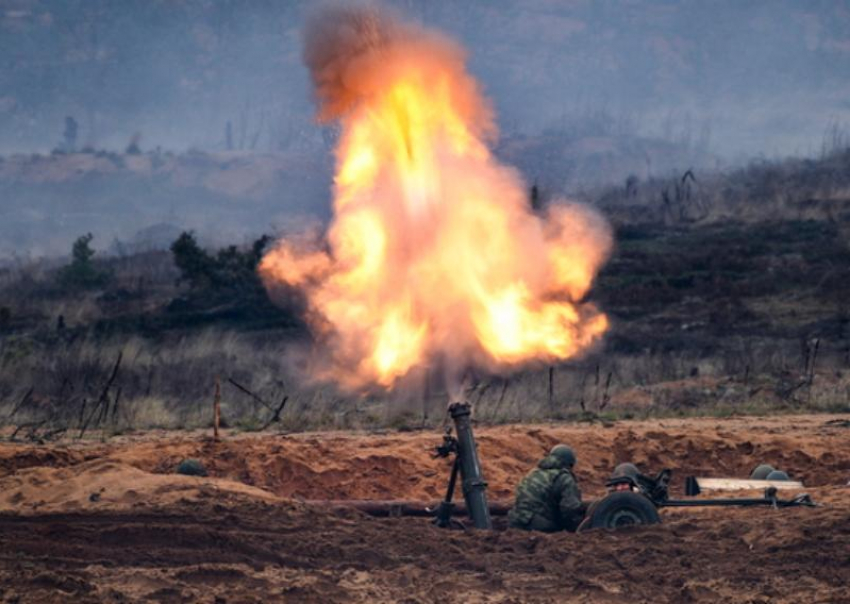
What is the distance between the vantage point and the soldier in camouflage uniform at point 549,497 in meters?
13.8

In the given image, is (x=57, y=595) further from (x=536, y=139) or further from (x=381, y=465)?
(x=536, y=139)

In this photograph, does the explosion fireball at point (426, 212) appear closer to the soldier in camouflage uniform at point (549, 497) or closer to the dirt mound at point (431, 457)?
the dirt mound at point (431, 457)

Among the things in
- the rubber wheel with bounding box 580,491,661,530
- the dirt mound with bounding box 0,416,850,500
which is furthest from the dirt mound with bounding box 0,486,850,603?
the dirt mound with bounding box 0,416,850,500

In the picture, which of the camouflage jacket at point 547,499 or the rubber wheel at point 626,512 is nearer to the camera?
the rubber wheel at point 626,512

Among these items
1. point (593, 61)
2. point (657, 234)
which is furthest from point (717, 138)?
point (657, 234)

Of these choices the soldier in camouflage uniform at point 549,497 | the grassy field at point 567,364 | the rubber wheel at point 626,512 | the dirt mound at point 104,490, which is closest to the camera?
the rubber wheel at point 626,512

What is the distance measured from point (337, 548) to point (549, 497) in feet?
8.11

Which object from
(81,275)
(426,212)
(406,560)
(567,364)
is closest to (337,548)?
(406,560)

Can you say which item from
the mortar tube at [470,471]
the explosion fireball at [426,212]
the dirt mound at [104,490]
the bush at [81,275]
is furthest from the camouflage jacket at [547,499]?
the bush at [81,275]

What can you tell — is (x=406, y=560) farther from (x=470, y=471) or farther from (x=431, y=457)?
(x=431, y=457)

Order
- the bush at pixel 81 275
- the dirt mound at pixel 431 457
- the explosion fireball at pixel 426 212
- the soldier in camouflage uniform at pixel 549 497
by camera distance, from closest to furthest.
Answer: the soldier in camouflage uniform at pixel 549 497 → the explosion fireball at pixel 426 212 → the dirt mound at pixel 431 457 → the bush at pixel 81 275

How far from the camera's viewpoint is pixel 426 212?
59.1 feet

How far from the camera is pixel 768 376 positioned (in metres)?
27.0

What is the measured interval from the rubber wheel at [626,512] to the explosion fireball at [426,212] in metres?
4.44
